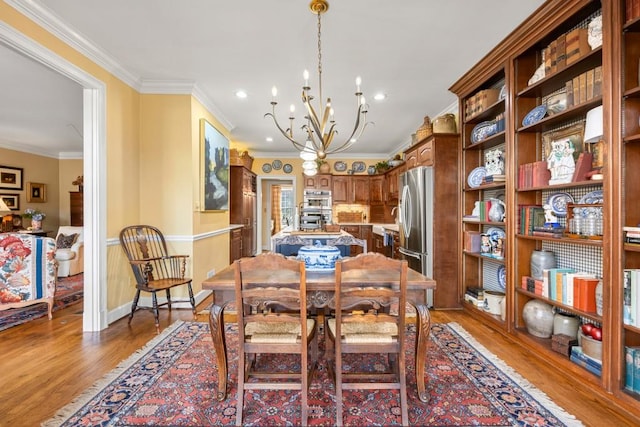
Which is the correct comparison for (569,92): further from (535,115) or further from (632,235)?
(632,235)

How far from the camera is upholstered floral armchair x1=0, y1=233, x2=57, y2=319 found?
125 inches

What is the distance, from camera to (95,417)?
1.70 m

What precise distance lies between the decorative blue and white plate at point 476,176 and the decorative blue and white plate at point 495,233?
524mm

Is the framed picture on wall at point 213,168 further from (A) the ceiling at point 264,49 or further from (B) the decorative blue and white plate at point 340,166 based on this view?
(B) the decorative blue and white plate at point 340,166

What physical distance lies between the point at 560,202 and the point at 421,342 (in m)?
1.66

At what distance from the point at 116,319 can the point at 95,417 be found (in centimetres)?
179

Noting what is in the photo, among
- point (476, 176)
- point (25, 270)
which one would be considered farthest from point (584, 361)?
point (25, 270)

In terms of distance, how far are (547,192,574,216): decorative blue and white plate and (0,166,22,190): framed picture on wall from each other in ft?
31.2

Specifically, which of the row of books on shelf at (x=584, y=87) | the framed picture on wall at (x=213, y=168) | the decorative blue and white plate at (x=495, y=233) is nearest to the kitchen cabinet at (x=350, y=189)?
the framed picture on wall at (x=213, y=168)

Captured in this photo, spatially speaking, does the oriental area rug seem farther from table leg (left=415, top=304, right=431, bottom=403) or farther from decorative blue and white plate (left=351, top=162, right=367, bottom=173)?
decorative blue and white plate (left=351, top=162, right=367, bottom=173)

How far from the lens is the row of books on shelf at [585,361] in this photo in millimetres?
1977

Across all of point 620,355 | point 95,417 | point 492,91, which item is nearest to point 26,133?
point 95,417

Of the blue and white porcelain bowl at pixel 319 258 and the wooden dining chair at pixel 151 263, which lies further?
the wooden dining chair at pixel 151 263

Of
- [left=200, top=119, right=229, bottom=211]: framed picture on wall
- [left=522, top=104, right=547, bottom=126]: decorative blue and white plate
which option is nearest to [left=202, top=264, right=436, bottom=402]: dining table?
[left=522, top=104, right=547, bottom=126]: decorative blue and white plate
